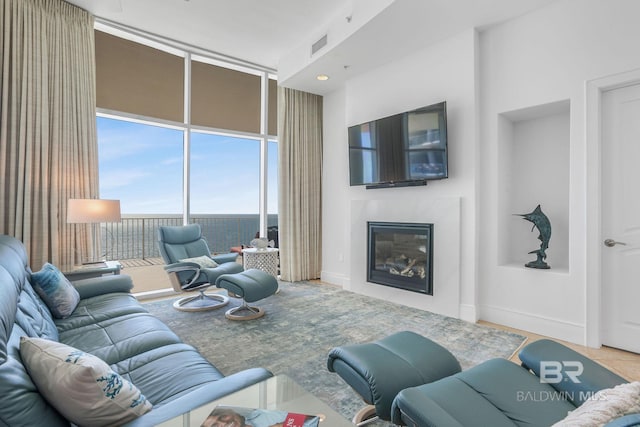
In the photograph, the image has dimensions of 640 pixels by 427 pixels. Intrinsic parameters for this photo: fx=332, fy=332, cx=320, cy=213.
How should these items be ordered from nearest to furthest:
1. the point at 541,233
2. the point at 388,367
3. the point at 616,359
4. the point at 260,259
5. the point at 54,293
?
the point at 388,367
the point at 54,293
the point at 616,359
the point at 541,233
the point at 260,259

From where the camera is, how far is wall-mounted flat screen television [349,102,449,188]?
349 centimetres

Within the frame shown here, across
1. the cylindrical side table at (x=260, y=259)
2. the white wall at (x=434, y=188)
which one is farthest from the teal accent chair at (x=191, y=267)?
the white wall at (x=434, y=188)

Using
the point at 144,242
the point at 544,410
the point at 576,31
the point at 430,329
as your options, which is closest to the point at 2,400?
the point at 544,410

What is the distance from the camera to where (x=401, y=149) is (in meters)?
3.83

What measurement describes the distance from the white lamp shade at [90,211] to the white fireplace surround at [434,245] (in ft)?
9.36

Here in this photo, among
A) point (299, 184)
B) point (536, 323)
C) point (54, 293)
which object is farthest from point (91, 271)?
point (536, 323)

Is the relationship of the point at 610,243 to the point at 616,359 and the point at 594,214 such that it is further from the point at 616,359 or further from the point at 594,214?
the point at 616,359

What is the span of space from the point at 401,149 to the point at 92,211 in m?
3.24

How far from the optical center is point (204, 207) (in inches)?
193

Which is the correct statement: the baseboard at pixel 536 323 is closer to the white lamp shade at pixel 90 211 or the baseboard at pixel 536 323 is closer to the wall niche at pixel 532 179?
the wall niche at pixel 532 179

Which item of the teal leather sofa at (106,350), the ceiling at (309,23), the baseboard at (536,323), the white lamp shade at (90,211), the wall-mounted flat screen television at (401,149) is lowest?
the baseboard at (536,323)

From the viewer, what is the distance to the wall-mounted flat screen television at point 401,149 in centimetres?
349

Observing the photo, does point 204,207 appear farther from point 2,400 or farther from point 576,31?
point 576,31

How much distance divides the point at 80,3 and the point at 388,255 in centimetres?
434
